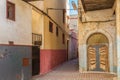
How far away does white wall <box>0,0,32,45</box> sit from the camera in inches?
348

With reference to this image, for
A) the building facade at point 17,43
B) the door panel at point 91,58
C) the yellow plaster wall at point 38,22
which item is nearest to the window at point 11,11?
the building facade at point 17,43

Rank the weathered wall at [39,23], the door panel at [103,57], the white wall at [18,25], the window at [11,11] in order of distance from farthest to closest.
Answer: the door panel at [103,57] < the weathered wall at [39,23] < the window at [11,11] < the white wall at [18,25]

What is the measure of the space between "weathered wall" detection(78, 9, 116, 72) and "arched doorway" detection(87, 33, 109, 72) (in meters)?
0.29

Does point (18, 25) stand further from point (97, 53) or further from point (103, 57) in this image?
point (103, 57)

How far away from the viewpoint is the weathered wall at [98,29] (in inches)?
607

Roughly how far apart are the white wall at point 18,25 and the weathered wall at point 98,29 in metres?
5.68

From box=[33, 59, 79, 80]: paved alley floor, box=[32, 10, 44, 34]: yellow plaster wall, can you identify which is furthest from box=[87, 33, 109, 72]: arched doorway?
box=[32, 10, 44, 34]: yellow plaster wall

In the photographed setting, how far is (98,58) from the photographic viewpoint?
15.9 meters

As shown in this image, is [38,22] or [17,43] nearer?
[17,43]

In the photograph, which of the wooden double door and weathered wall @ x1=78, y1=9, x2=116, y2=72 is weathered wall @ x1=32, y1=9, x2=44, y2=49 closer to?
weathered wall @ x1=78, y1=9, x2=116, y2=72

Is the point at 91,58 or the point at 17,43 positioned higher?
the point at 17,43

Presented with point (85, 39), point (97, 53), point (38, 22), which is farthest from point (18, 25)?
point (97, 53)

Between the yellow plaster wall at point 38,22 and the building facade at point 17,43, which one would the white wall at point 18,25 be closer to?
the building facade at point 17,43

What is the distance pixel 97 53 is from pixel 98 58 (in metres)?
0.36
